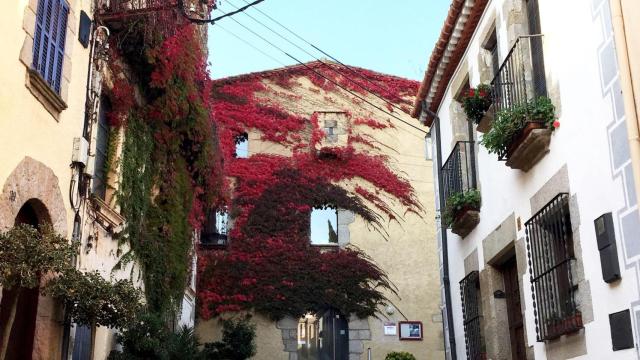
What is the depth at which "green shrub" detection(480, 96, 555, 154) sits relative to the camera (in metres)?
7.09

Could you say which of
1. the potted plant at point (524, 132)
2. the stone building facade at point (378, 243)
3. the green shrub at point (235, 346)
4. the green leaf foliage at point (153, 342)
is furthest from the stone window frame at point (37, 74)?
the stone building facade at point (378, 243)

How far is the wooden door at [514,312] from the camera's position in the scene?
8.84m

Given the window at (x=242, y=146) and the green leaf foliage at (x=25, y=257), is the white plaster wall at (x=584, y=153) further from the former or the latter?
the window at (x=242, y=146)

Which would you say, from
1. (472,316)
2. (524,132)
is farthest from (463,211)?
(524,132)

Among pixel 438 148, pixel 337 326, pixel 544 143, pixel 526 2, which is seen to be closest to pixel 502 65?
pixel 526 2

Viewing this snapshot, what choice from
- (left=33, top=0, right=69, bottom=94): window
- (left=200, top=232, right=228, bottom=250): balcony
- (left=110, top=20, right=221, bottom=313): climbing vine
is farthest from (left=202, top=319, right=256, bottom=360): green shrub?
(left=33, top=0, right=69, bottom=94): window

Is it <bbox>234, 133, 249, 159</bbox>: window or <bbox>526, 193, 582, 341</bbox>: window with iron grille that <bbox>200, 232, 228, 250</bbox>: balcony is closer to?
<bbox>234, 133, 249, 159</bbox>: window

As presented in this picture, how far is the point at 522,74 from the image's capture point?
7.72 m

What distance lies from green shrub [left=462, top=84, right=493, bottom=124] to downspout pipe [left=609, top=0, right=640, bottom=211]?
11.3 ft

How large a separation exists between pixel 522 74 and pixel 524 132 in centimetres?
78

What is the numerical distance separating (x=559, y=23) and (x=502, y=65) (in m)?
1.27

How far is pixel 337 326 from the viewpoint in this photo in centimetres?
1945

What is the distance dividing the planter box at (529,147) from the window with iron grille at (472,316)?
2724mm

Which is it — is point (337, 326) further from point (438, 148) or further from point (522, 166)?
point (522, 166)
